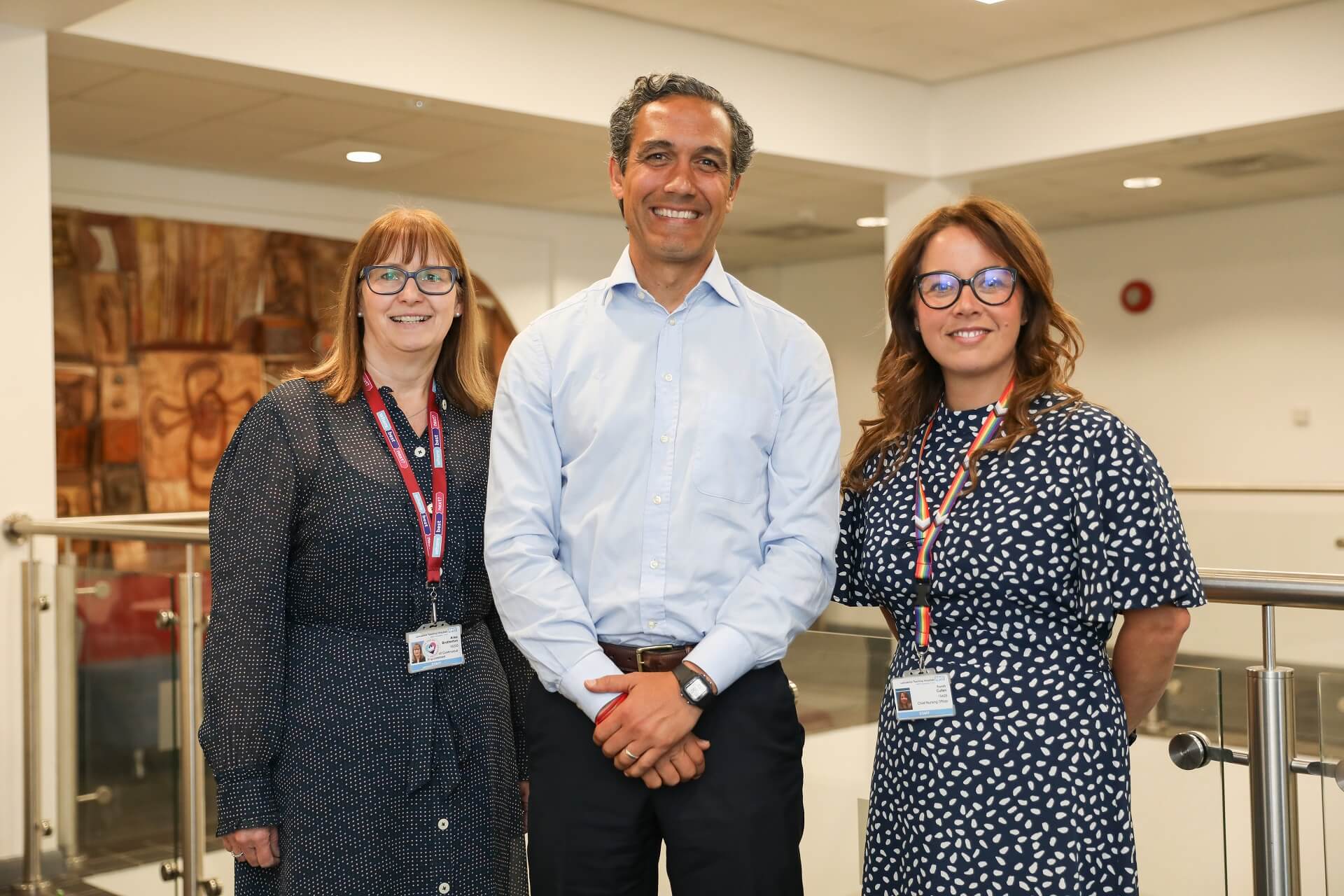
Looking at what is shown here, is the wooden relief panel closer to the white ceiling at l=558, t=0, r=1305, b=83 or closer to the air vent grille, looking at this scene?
the white ceiling at l=558, t=0, r=1305, b=83

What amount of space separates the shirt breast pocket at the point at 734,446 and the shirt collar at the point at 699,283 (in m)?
0.19

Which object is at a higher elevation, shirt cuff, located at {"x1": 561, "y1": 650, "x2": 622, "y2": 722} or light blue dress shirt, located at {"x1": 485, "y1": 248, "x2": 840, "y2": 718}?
light blue dress shirt, located at {"x1": 485, "y1": 248, "x2": 840, "y2": 718}

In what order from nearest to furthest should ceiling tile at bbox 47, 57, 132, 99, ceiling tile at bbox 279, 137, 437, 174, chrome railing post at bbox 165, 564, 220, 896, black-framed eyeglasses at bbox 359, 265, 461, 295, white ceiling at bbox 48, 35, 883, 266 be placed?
1. black-framed eyeglasses at bbox 359, 265, 461, 295
2. chrome railing post at bbox 165, 564, 220, 896
3. ceiling tile at bbox 47, 57, 132, 99
4. white ceiling at bbox 48, 35, 883, 266
5. ceiling tile at bbox 279, 137, 437, 174

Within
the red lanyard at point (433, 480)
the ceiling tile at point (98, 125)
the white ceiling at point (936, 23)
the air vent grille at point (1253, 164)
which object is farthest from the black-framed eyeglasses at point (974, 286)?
the air vent grille at point (1253, 164)

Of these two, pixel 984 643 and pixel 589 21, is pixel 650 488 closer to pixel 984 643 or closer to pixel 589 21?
pixel 984 643

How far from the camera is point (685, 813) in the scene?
200 centimetres

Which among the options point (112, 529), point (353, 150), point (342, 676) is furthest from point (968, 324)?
point (353, 150)

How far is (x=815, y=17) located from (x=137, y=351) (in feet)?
15.0

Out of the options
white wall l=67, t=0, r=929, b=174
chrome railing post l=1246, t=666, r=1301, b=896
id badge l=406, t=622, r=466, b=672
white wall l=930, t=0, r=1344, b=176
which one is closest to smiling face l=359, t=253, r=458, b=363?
id badge l=406, t=622, r=466, b=672

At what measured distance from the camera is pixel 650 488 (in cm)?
209

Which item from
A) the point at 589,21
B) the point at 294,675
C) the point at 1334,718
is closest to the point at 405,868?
the point at 294,675

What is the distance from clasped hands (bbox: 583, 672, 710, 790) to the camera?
194 cm

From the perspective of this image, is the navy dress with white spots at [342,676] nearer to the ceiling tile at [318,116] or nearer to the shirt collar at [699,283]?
the shirt collar at [699,283]

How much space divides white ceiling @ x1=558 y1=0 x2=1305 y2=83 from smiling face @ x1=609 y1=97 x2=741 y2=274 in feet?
15.1
